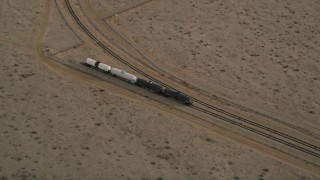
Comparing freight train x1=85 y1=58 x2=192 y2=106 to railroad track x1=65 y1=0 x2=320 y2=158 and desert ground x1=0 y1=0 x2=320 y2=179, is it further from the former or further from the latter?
railroad track x1=65 y1=0 x2=320 y2=158

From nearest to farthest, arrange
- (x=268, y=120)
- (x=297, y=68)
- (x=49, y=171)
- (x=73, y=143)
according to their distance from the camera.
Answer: (x=49, y=171) < (x=73, y=143) < (x=268, y=120) < (x=297, y=68)

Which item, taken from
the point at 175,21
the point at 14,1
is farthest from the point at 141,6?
the point at 14,1

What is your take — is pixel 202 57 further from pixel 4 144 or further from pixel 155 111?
pixel 4 144

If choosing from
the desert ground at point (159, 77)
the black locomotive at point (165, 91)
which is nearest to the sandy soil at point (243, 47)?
the desert ground at point (159, 77)

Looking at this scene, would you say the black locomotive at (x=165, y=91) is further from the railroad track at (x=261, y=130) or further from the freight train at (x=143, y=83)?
the railroad track at (x=261, y=130)


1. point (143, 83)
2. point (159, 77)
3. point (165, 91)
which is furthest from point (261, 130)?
point (143, 83)

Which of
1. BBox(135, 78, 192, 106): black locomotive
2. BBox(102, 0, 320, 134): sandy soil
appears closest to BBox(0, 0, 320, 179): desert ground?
BBox(102, 0, 320, 134): sandy soil

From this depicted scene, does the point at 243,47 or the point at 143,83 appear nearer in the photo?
the point at 143,83

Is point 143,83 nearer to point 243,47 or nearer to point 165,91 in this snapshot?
point 165,91
